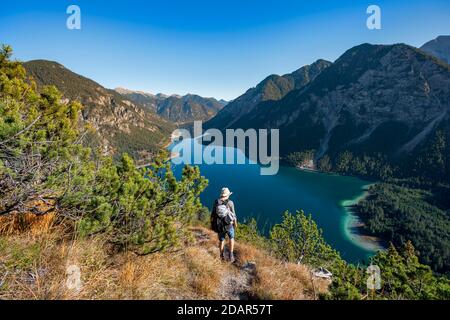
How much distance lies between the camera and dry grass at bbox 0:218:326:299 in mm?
3371

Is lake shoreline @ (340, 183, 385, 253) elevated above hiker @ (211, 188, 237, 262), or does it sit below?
below

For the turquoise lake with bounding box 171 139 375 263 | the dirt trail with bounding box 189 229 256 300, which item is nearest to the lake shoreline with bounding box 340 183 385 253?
the turquoise lake with bounding box 171 139 375 263

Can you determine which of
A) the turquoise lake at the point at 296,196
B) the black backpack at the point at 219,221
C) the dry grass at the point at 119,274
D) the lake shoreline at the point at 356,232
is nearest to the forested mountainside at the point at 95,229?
the dry grass at the point at 119,274

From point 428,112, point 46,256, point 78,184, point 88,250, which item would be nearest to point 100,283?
point 88,250

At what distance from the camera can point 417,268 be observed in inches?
447

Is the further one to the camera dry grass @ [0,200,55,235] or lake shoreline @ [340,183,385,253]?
lake shoreline @ [340,183,385,253]

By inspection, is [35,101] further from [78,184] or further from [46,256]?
[46,256]

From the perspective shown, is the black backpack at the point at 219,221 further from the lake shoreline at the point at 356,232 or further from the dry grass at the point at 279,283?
the lake shoreline at the point at 356,232

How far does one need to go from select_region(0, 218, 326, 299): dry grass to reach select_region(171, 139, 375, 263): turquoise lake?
55.1m

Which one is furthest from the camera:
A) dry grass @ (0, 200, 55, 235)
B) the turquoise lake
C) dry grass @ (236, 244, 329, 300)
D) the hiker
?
the turquoise lake

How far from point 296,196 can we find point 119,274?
12936 cm

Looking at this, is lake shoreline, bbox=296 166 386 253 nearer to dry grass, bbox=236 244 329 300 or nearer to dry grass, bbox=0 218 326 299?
dry grass, bbox=236 244 329 300

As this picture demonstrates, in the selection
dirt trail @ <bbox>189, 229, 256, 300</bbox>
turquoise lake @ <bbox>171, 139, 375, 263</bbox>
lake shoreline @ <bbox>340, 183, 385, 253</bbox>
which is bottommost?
lake shoreline @ <bbox>340, 183, 385, 253</bbox>

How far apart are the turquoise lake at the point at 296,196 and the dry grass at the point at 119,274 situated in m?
55.1
